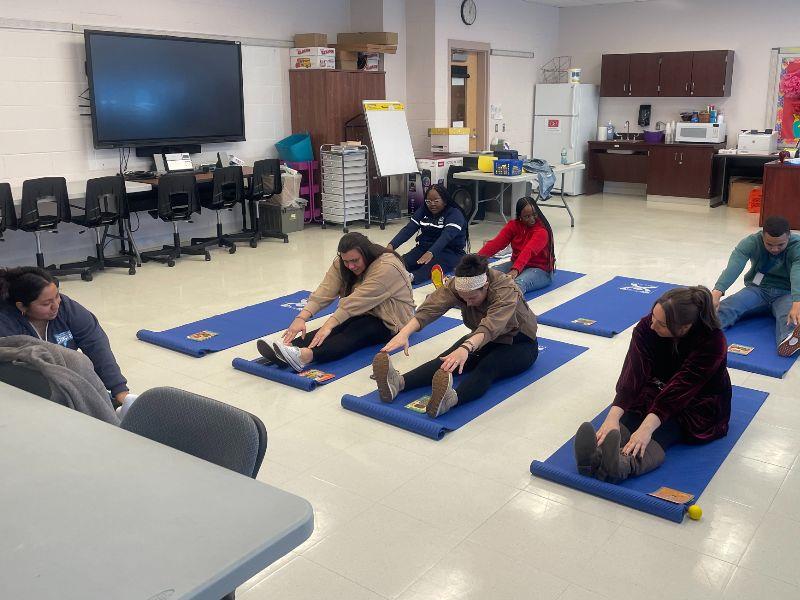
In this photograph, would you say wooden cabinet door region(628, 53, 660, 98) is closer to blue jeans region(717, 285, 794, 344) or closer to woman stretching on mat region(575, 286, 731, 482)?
blue jeans region(717, 285, 794, 344)

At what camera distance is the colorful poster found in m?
10.4

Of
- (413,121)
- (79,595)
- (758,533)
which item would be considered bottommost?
(758,533)

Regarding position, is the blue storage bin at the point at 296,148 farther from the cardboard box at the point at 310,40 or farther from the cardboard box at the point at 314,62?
the cardboard box at the point at 310,40

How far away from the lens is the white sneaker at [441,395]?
360 centimetres

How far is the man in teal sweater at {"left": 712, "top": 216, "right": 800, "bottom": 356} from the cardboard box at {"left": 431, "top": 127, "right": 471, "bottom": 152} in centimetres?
530

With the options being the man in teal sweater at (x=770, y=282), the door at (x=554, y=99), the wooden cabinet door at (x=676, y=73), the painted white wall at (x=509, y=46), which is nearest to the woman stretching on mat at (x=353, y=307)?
the man in teal sweater at (x=770, y=282)

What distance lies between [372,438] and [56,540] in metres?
2.32

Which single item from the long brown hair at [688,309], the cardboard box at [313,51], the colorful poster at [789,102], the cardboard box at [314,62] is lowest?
the long brown hair at [688,309]

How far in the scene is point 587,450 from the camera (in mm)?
3023

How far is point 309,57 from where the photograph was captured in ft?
29.1

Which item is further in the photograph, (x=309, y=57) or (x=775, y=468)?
(x=309, y=57)

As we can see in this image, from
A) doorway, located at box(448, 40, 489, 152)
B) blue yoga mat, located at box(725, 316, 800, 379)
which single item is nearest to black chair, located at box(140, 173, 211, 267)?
doorway, located at box(448, 40, 489, 152)

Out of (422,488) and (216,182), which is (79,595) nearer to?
(422,488)

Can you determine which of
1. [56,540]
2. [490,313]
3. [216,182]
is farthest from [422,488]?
[216,182]
